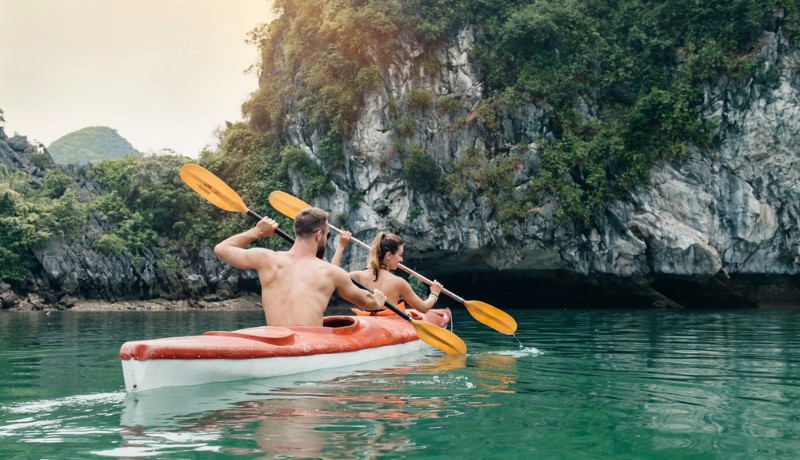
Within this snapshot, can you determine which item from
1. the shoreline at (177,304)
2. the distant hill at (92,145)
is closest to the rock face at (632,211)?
the shoreline at (177,304)

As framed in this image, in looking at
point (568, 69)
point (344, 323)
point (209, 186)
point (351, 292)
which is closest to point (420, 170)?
point (568, 69)

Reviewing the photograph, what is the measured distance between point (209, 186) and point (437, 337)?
2.71m

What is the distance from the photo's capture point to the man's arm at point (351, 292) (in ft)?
16.7

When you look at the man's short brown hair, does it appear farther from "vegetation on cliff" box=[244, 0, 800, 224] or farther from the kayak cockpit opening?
"vegetation on cliff" box=[244, 0, 800, 224]

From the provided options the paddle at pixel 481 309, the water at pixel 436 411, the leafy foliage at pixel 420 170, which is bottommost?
the water at pixel 436 411

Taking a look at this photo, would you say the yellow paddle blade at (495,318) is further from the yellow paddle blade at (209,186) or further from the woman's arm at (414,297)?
the yellow paddle blade at (209,186)

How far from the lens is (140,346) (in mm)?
4023

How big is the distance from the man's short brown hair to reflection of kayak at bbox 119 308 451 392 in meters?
0.75

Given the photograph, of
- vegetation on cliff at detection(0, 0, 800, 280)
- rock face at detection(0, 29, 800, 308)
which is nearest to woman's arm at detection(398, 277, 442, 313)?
rock face at detection(0, 29, 800, 308)

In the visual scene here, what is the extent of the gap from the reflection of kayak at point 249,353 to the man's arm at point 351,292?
1.28ft

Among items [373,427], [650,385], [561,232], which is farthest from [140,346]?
[561,232]

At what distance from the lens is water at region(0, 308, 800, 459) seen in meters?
2.89

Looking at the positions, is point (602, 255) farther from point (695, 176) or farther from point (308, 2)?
Answer: point (308, 2)

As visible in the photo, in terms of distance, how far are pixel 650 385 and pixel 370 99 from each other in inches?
726
